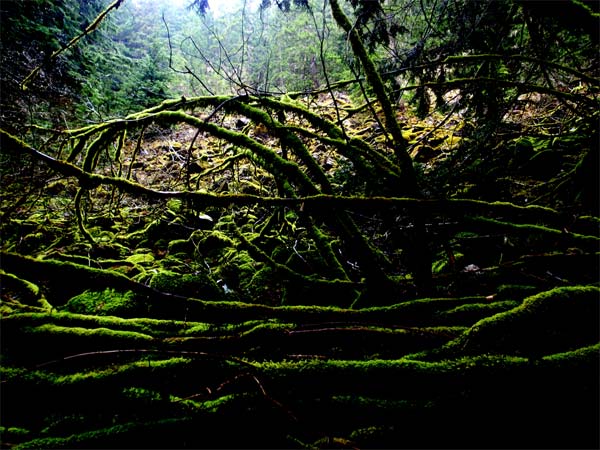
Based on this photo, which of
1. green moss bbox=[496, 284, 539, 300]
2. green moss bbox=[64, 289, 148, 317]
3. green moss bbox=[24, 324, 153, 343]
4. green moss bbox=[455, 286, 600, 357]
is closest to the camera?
green moss bbox=[455, 286, 600, 357]

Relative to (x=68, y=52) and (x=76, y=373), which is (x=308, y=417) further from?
(x=68, y=52)

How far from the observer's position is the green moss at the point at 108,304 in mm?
2647

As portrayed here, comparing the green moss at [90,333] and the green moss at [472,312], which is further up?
the green moss at [90,333]

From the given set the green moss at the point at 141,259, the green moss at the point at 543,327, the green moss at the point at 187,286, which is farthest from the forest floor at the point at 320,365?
the green moss at the point at 141,259

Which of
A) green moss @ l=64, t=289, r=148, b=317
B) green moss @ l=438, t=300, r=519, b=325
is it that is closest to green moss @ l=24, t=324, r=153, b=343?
green moss @ l=64, t=289, r=148, b=317

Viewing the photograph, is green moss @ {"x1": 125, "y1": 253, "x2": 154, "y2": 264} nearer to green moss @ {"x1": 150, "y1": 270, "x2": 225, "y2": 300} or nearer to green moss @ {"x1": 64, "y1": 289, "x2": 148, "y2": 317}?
green moss @ {"x1": 150, "y1": 270, "x2": 225, "y2": 300}

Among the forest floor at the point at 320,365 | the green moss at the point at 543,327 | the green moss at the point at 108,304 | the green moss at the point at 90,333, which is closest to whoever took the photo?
the forest floor at the point at 320,365

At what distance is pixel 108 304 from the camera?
2701 mm

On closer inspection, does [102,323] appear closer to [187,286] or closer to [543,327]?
[187,286]

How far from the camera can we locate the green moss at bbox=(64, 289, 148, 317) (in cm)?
265

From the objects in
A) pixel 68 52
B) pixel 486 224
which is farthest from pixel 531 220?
pixel 68 52

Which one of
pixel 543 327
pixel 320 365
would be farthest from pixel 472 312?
pixel 320 365

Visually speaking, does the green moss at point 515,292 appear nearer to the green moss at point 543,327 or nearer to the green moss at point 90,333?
the green moss at point 543,327

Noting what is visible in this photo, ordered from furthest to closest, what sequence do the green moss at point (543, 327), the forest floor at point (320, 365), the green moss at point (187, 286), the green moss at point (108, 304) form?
the green moss at point (187, 286)
the green moss at point (108, 304)
the green moss at point (543, 327)
the forest floor at point (320, 365)
